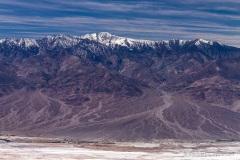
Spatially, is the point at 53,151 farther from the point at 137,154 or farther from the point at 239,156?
the point at 239,156

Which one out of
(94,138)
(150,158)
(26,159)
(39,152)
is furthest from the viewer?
(94,138)

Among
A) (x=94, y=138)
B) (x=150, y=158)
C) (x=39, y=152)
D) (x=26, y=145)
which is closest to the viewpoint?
(x=150, y=158)

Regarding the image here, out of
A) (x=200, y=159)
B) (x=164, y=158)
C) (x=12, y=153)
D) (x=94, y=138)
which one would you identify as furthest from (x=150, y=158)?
(x=94, y=138)

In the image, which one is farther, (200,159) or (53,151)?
(53,151)

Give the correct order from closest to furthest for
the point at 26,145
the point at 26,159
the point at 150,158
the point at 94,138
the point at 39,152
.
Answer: the point at 26,159 → the point at 150,158 → the point at 39,152 → the point at 26,145 → the point at 94,138

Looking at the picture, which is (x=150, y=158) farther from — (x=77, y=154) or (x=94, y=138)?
(x=94, y=138)

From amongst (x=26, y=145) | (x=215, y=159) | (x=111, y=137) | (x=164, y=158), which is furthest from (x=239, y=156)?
(x=111, y=137)

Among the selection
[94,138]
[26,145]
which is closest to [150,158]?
[26,145]

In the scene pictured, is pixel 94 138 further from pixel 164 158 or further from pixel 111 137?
pixel 164 158

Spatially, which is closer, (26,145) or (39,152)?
(39,152)
